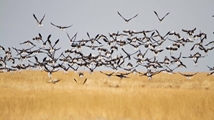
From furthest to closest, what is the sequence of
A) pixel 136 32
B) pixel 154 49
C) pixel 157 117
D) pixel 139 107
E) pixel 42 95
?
1. pixel 154 49
2. pixel 136 32
3. pixel 42 95
4. pixel 139 107
5. pixel 157 117

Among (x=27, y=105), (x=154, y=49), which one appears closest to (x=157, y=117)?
(x=27, y=105)

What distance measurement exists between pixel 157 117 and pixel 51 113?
567cm

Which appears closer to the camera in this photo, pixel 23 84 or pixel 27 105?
pixel 27 105

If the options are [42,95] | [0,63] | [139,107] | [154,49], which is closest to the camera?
[139,107]

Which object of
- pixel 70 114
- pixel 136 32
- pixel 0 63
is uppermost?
pixel 136 32

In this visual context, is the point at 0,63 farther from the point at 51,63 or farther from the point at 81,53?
the point at 81,53

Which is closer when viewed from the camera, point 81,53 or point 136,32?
point 136,32

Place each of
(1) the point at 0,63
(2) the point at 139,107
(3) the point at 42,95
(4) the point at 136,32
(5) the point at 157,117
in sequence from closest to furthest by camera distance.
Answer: (5) the point at 157,117 < (2) the point at 139,107 < (3) the point at 42,95 < (4) the point at 136,32 < (1) the point at 0,63

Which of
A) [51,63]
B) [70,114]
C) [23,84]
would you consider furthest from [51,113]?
[51,63]

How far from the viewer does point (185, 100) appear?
62.9 feet

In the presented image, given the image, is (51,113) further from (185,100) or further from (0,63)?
(0,63)

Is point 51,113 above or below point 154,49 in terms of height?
below

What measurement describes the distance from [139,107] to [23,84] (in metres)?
16.5

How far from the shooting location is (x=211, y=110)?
1764 cm
